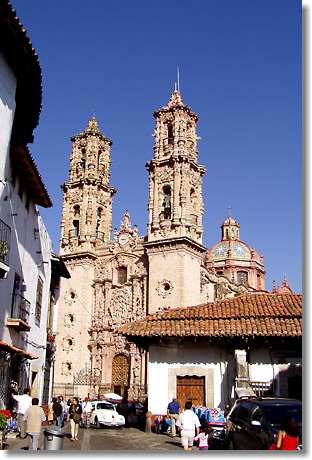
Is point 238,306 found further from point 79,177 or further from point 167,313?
point 79,177

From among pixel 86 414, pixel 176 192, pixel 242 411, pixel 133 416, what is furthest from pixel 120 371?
pixel 242 411

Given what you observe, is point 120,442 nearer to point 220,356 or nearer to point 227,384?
point 227,384

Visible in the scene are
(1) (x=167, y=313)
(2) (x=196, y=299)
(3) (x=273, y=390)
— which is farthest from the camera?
(2) (x=196, y=299)

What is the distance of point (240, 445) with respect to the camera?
12000mm

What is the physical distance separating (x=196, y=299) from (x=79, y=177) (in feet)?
49.0

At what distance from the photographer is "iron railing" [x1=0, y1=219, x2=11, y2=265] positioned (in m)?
14.1

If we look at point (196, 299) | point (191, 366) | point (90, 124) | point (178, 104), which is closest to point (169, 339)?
point (191, 366)

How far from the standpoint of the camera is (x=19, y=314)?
58.1 ft

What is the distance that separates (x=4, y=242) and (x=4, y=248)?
15cm

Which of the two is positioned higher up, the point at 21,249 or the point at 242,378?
the point at 21,249

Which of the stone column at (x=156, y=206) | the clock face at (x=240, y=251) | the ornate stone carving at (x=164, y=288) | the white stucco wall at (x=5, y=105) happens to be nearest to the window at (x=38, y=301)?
the white stucco wall at (x=5, y=105)

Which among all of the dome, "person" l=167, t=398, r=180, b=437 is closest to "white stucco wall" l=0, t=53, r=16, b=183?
"person" l=167, t=398, r=180, b=437

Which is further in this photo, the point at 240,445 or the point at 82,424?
the point at 82,424

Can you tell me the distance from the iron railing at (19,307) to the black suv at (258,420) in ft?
24.7
